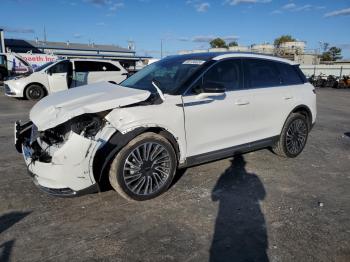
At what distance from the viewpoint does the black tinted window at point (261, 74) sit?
4980 mm

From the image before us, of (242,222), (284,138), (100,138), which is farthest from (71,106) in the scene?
(284,138)

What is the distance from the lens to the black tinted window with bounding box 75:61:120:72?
13672 mm

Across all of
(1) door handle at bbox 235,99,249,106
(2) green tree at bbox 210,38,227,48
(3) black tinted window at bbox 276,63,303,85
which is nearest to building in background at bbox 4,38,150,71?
(3) black tinted window at bbox 276,63,303,85

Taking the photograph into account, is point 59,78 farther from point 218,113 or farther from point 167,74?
point 218,113

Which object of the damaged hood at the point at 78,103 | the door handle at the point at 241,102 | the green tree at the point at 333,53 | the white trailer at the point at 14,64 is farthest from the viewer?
the green tree at the point at 333,53

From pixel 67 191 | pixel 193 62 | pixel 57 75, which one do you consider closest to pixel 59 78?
pixel 57 75

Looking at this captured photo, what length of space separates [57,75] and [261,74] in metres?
10.7

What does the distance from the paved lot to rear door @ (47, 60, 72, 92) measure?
29.9ft

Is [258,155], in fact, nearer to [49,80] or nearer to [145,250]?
[145,250]

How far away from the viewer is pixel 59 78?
13781 mm

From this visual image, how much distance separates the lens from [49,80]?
543 inches

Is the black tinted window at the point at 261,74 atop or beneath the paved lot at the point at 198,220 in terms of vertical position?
atop

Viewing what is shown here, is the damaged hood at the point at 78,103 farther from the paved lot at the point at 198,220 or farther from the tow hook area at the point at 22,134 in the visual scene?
the paved lot at the point at 198,220

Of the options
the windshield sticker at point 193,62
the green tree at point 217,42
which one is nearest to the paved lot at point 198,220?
the windshield sticker at point 193,62
